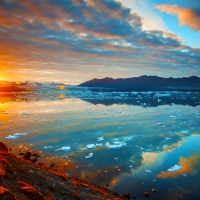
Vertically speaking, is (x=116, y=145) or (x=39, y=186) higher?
(x=39, y=186)

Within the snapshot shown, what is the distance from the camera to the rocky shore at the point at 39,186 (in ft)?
15.0

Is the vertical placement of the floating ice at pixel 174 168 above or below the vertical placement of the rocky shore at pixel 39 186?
below

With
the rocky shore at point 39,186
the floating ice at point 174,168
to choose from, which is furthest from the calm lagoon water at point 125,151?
the rocky shore at point 39,186

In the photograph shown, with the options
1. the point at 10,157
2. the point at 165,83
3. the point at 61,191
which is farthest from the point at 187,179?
the point at 165,83

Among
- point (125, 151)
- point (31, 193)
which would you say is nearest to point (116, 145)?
point (125, 151)

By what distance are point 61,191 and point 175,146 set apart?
791 centimetres

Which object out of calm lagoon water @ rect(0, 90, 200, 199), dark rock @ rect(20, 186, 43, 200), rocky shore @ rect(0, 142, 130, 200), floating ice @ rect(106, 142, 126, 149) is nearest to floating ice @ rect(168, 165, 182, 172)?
calm lagoon water @ rect(0, 90, 200, 199)

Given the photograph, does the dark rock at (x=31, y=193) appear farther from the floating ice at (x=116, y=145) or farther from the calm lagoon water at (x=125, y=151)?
the floating ice at (x=116, y=145)

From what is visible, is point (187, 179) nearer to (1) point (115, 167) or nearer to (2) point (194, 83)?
(1) point (115, 167)

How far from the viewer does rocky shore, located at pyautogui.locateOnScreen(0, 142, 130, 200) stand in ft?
15.0

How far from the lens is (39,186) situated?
525cm

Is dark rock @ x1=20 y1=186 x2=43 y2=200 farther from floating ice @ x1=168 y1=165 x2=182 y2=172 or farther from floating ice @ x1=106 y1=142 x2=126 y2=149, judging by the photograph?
floating ice @ x1=106 y1=142 x2=126 y2=149

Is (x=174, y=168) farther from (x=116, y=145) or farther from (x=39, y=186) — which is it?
(x=39, y=186)

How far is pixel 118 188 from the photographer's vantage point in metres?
6.62
